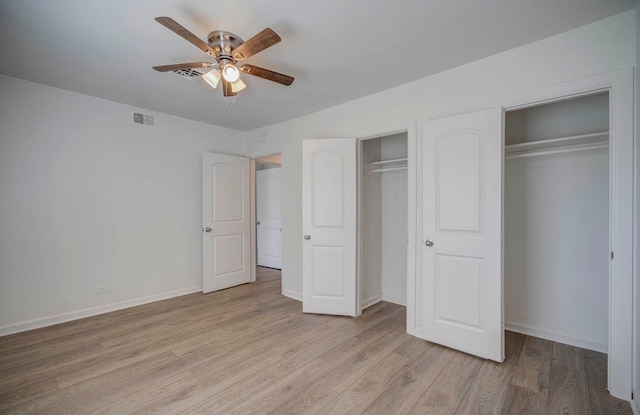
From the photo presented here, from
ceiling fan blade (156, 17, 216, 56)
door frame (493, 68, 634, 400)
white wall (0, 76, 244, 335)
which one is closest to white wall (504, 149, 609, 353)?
door frame (493, 68, 634, 400)

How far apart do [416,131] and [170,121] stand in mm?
3381

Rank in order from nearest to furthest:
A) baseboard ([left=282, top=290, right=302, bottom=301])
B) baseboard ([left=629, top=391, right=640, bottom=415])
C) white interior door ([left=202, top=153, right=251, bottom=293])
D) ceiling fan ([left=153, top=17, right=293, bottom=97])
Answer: baseboard ([left=629, top=391, right=640, bottom=415]) < ceiling fan ([left=153, top=17, right=293, bottom=97]) < baseboard ([left=282, top=290, right=302, bottom=301]) < white interior door ([left=202, top=153, right=251, bottom=293])

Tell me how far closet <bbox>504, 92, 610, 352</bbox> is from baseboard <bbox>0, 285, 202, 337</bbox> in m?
4.30

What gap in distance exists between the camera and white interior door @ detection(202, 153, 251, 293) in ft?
13.9

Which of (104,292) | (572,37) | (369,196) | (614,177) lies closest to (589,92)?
(572,37)

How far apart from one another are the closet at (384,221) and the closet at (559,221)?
3.79 feet

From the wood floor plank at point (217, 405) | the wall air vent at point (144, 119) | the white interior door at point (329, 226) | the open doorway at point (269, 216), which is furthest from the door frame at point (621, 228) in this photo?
the open doorway at point (269, 216)

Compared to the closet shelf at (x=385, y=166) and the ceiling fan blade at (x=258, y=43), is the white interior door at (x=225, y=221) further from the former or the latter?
the ceiling fan blade at (x=258, y=43)

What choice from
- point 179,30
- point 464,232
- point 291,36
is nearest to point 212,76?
point 179,30

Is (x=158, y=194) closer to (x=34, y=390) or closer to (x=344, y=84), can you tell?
(x=34, y=390)

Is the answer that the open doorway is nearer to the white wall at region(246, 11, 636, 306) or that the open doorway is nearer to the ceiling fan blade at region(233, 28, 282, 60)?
the white wall at region(246, 11, 636, 306)

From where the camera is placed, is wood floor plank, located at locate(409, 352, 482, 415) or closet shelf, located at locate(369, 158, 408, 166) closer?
wood floor plank, located at locate(409, 352, 482, 415)

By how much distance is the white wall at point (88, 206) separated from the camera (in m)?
2.87

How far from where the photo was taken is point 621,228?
1.87 meters
